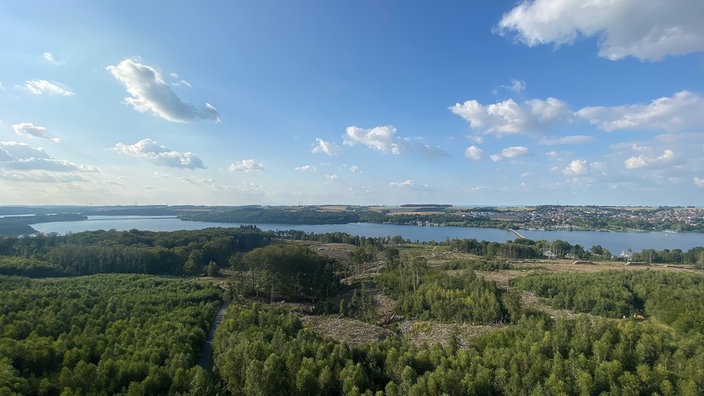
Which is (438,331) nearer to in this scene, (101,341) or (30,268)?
(101,341)

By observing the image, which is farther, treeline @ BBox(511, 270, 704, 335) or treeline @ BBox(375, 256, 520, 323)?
treeline @ BBox(375, 256, 520, 323)

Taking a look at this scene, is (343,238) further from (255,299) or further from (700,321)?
(700,321)

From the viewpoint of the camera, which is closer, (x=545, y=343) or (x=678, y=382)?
(x=678, y=382)

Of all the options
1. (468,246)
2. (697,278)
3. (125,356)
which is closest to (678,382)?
(125,356)

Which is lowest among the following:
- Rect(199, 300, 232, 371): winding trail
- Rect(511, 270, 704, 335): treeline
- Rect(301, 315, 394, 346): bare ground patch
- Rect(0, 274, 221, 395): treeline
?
Rect(301, 315, 394, 346): bare ground patch

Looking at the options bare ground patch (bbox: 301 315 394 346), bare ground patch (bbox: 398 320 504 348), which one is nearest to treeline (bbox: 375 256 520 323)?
bare ground patch (bbox: 398 320 504 348)

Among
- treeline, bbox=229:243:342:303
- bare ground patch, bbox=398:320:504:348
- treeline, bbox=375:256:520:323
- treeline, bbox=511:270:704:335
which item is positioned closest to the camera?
bare ground patch, bbox=398:320:504:348

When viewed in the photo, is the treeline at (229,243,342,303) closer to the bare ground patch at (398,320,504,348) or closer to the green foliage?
the bare ground patch at (398,320,504,348)

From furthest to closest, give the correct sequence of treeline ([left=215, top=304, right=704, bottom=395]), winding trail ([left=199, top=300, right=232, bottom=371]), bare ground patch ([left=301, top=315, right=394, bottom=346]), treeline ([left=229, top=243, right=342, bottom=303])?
1. treeline ([left=229, top=243, right=342, bottom=303])
2. bare ground patch ([left=301, top=315, right=394, bottom=346])
3. winding trail ([left=199, top=300, right=232, bottom=371])
4. treeline ([left=215, top=304, right=704, bottom=395])
